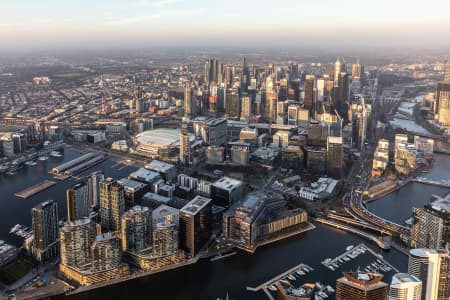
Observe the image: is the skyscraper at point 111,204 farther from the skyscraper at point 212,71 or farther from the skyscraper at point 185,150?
the skyscraper at point 212,71

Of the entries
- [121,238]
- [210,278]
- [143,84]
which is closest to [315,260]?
[210,278]

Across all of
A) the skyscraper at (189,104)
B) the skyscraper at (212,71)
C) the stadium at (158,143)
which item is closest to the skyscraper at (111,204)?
the stadium at (158,143)

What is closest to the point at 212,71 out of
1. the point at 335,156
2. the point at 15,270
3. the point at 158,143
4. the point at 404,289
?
the point at 158,143

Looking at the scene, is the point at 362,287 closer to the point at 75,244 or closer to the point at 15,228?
the point at 75,244

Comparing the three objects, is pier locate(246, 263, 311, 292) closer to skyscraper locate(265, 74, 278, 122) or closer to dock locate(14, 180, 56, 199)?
dock locate(14, 180, 56, 199)

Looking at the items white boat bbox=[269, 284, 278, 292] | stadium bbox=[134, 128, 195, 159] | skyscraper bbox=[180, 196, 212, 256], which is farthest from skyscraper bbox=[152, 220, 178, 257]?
stadium bbox=[134, 128, 195, 159]

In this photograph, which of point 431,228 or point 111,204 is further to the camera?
point 111,204
